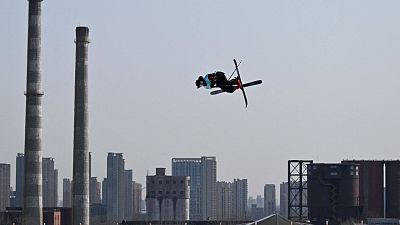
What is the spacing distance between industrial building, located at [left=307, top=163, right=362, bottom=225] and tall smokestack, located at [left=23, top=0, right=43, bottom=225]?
1534 inches

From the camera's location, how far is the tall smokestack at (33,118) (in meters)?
117

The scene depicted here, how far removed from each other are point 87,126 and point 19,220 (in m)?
13.3

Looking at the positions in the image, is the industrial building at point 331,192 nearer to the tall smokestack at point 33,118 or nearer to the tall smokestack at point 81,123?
the tall smokestack at point 81,123

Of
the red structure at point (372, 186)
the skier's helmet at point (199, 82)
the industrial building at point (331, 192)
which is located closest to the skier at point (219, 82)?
the skier's helmet at point (199, 82)

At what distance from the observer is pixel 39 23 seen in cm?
11775

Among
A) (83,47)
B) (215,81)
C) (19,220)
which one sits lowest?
(19,220)

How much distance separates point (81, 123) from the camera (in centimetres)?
12288

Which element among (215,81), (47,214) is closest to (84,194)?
(47,214)

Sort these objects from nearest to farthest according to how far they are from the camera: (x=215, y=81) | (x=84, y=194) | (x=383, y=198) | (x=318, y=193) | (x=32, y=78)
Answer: (x=215, y=81) → (x=32, y=78) → (x=84, y=194) → (x=318, y=193) → (x=383, y=198)

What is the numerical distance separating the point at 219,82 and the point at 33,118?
77069 millimetres

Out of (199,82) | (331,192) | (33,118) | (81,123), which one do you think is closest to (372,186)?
(331,192)

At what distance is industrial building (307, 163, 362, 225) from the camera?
141500mm

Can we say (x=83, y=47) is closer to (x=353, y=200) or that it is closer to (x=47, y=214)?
(x=47, y=214)

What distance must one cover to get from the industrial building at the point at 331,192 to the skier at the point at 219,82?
99.9 metres
